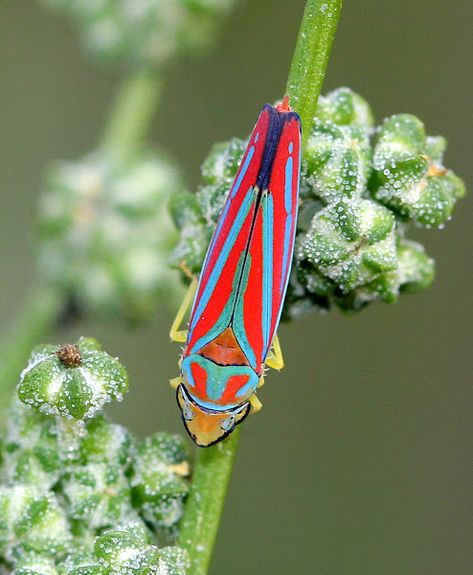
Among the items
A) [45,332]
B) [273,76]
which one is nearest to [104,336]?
[273,76]

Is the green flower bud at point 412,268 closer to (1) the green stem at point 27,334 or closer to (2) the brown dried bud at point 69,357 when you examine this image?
(2) the brown dried bud at point 69,357

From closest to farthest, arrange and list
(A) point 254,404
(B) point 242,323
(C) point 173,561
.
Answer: (C) point 173,561 → (B) point 242,323 → (A) point 254,404

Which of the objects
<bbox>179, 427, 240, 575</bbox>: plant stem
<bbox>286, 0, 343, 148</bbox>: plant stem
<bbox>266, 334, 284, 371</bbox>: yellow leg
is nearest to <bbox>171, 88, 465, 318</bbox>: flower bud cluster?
<bbox>286, 0, 343, 148</bbox>: plant stem

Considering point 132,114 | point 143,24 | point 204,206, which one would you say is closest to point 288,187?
point 204,206

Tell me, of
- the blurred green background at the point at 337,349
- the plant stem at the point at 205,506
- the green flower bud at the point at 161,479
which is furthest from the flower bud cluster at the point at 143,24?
the plant stem at the point at 205,506

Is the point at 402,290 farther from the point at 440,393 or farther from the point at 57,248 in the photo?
the point at 440,393

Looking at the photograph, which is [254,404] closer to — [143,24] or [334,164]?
[334,164]
